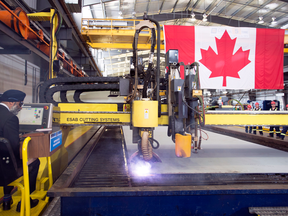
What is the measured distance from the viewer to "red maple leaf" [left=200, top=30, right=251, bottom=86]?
5.31 meters

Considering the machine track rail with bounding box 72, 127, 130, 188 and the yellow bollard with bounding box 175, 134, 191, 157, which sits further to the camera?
the yellow bollard with bounding box 175, 134, 191, 157

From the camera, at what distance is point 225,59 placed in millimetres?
5367

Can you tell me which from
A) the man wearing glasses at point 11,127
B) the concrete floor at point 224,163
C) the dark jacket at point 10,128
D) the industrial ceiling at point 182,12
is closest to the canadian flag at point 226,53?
the concrete floor at point 224,163

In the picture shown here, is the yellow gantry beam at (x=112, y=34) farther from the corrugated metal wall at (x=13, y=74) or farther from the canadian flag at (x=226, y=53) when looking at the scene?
the corrugated metal wall at (x=13, y=74)

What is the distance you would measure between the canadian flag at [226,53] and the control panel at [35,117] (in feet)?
15.1

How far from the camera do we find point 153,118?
6.76 feet

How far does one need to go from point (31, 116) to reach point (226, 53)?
5.99 meters

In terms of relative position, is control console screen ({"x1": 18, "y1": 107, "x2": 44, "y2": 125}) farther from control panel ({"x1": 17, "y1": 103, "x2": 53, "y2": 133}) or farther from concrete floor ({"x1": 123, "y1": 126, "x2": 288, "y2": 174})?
concrete floor ({"x1": 123, "y1": 126, "x2": 288, "y2": 174})

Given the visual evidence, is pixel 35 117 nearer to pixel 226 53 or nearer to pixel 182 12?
pixel 226 53

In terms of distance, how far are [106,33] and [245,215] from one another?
660cm

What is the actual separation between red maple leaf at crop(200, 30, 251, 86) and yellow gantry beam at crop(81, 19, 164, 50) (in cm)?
219

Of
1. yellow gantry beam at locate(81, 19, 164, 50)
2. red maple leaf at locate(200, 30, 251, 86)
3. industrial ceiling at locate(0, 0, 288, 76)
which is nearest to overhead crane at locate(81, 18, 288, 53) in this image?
yellow gantry beam at locate(81, 19, 164, 50)

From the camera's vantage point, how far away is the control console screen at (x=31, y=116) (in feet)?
6.27

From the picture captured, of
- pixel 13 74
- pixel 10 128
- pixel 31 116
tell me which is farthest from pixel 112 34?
pixel 10 128
